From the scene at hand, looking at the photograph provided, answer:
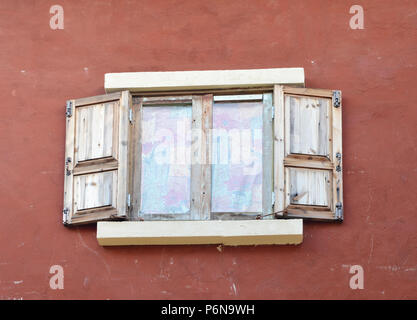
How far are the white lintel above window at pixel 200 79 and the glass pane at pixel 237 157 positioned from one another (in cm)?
21

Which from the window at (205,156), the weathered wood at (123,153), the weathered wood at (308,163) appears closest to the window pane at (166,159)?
the window at (205,156)

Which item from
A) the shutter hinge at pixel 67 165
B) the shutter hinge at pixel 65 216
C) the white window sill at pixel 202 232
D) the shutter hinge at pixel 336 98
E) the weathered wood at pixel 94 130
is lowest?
the white window sill at pixel 202 232

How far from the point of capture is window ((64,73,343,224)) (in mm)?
10156

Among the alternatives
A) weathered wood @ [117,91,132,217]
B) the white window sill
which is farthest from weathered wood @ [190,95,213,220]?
weathered wood @ [117,91,132,217]

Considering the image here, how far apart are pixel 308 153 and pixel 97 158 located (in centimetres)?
180

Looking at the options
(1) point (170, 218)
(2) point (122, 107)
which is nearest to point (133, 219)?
(1) point (170, 218)

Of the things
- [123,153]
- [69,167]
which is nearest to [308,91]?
[123,153]

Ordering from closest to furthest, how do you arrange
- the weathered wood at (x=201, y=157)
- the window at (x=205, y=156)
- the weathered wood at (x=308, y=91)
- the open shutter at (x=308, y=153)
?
the open shutter at (x=308, y=153), the window at (x=205, y=156), the weathered wood at (x=201, y=157), the weathered wood at (x=308, y=91)

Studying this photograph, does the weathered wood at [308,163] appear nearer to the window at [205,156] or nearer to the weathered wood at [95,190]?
the window at [205,156]

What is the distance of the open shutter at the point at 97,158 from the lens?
1020 cm

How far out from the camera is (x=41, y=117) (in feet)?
34.9

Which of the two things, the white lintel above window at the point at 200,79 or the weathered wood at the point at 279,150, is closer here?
the weathered wood at the point at 279,150

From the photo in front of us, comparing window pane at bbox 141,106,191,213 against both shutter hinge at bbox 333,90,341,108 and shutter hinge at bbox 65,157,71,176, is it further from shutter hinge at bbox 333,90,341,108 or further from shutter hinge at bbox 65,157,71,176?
shutter hinge at bbox 333,90,341,108

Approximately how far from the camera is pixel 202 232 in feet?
32.7
